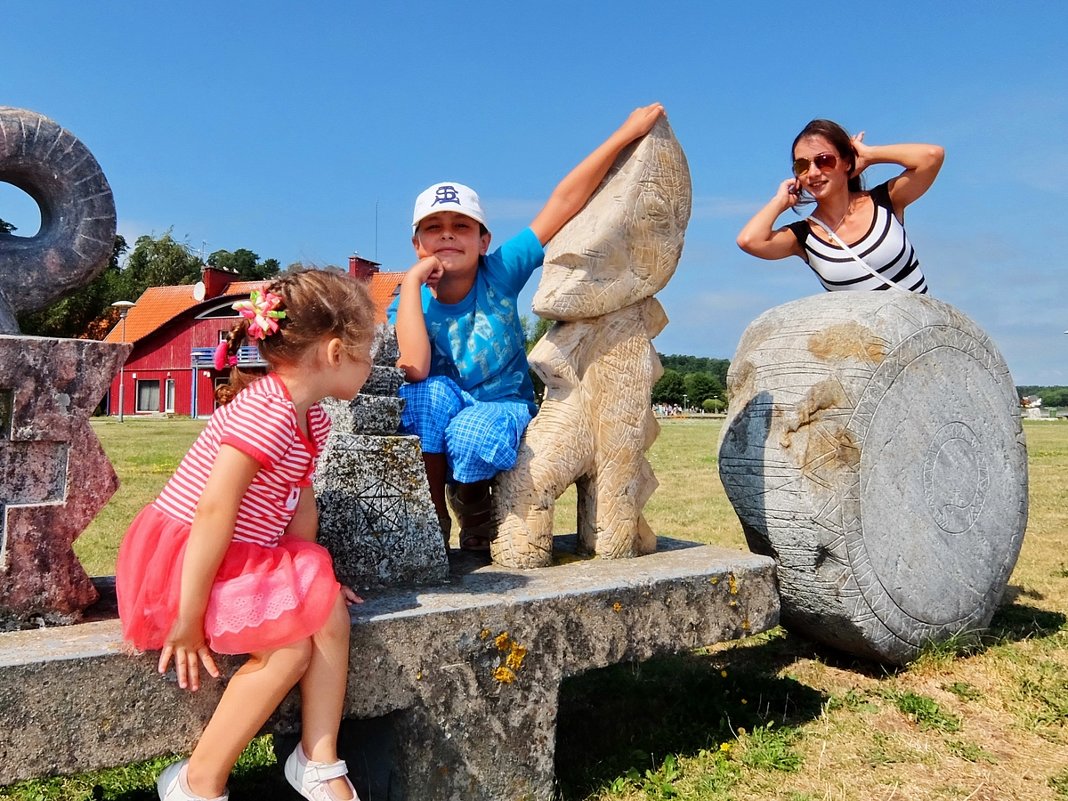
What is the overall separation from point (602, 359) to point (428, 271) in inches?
25.4

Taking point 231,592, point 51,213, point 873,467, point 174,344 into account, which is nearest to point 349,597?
point 231,592

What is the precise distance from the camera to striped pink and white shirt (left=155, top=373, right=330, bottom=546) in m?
1.97

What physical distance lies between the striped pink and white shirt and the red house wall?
28.2 meters

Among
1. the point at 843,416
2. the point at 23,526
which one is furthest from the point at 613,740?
the point at 23,526

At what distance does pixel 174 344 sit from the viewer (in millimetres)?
29891

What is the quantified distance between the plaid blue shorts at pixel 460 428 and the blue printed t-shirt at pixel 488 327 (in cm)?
10

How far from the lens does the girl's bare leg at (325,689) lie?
202 cm

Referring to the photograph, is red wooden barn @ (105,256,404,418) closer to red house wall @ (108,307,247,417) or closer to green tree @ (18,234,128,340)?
red house wall @ (108,307,247,417)

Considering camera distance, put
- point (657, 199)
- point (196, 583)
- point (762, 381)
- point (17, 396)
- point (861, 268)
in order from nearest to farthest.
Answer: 1. point (196, 583)
2. point (17, 396)
3. point (657, 199)
4. point (762, 381)
5. point (861, 268)

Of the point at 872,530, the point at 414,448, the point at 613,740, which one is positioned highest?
the point at 414,448

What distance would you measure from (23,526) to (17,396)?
301 millimetres

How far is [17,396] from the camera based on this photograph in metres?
2.03

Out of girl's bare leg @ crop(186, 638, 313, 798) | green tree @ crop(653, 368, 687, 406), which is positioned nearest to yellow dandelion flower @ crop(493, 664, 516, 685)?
girl's bare leg @ crop(186, 638, 313, 798)

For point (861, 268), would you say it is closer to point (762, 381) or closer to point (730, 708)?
point (762, 381)
